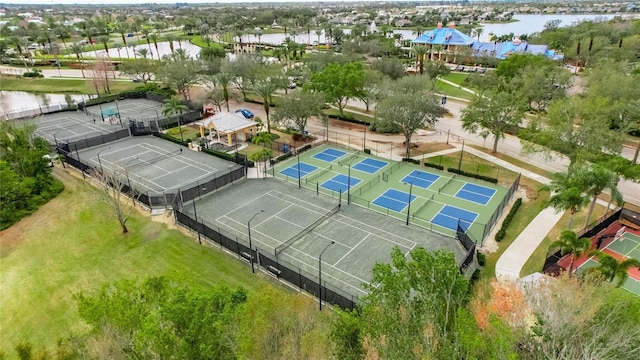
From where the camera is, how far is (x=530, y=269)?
2605cm

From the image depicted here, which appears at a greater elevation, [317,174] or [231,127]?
[231,127]

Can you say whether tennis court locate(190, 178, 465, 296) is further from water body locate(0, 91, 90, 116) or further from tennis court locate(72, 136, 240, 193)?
water body locate(0, 91, 90, 116)

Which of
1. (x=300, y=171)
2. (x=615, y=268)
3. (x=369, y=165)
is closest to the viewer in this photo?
(x=615, y=268)

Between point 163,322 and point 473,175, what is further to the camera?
point 473,175

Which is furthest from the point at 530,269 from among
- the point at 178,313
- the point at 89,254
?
the point at 89,254

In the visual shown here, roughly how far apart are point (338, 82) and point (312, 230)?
94.9 feet

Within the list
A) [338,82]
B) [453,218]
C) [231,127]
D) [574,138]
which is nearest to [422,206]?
[453,218]

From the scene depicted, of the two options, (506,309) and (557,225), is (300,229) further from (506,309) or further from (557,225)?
(557,225)

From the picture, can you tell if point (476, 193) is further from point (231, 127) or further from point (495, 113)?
point (231, 127)

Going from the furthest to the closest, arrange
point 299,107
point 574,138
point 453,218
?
point 299,107 < point 574,138 < point 453,218

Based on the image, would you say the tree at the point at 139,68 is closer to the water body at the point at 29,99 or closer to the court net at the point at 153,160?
the water body at the point at 29,99

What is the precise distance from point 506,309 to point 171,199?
92.2 feet

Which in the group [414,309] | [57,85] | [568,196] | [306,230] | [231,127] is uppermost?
[414,309]

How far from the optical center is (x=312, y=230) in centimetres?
3045
